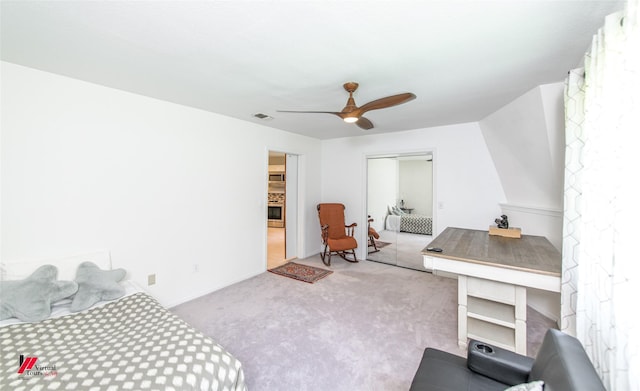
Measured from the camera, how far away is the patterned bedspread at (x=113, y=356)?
125cm

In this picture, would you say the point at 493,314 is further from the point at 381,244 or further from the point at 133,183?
the point at 133,183

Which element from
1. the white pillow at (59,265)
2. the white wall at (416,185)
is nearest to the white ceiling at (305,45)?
the white pillow at (59,265)

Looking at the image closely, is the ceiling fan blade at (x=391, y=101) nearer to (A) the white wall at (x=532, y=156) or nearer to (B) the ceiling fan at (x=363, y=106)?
(B) the ceiling fan at (x=363, y=106)

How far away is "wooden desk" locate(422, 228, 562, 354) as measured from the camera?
1873 millimetres

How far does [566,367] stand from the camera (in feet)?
2.97

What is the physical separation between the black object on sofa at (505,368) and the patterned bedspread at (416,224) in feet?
13.0

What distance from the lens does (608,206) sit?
1.30 m

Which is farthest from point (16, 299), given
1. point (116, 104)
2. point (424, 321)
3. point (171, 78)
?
point (424, 321)

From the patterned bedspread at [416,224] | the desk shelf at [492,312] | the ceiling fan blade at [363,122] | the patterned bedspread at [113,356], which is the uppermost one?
the ceiling fan blade at [363,122]

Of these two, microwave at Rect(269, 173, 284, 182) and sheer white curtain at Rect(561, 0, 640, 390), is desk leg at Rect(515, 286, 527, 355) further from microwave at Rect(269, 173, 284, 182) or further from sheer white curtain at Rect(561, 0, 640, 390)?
microwave at Rect(269, 173, 284, 182)

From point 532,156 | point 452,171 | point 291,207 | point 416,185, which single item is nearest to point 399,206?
point 416,185

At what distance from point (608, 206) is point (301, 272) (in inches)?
140

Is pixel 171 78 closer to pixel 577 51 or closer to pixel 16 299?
pixel 16 299

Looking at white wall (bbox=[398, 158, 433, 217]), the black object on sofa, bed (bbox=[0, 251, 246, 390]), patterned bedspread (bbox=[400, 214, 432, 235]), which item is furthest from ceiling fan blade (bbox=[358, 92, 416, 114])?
patterned bedspread (bbox=[400, 214, 432, 235])
